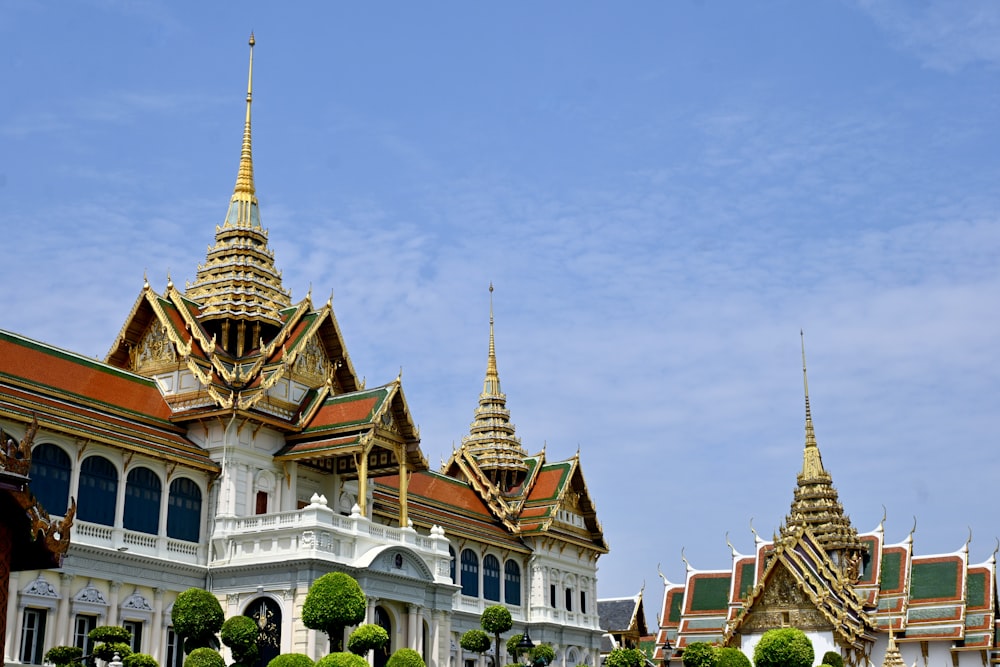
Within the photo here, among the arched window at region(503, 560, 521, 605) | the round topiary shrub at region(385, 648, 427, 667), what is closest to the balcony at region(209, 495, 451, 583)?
the round topiary shrub at region(385, 648, 427, 667)

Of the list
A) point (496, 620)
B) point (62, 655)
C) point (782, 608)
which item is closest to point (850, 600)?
point (782, 608)

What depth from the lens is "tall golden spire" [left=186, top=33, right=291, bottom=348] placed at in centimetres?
3903

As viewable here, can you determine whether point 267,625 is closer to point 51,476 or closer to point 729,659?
point 51,476

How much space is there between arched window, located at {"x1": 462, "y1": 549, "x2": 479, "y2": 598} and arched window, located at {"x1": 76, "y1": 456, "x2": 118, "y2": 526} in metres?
16.9

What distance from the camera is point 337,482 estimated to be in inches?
1501

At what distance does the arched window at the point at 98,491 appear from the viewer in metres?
30.9

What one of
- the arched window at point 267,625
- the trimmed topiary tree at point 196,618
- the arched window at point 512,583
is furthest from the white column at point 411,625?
the arched window at point 512,583

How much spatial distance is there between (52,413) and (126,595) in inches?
193

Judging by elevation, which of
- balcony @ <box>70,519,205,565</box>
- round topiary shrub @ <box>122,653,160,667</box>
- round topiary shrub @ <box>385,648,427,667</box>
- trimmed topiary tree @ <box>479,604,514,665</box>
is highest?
balcony @ <box>70,519,205,565</box>

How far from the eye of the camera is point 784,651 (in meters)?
39.8

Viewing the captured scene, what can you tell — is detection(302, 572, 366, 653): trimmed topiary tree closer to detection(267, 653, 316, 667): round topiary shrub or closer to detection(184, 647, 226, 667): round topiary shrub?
detection(267, 653, 316, 667): round topiary shrub

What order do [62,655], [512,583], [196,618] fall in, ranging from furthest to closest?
[512,583], [196,618], [62,655]

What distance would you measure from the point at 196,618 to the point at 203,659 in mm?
1009

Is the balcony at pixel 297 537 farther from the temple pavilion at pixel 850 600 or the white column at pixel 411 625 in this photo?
the temple pavilion at pixel 850 600
